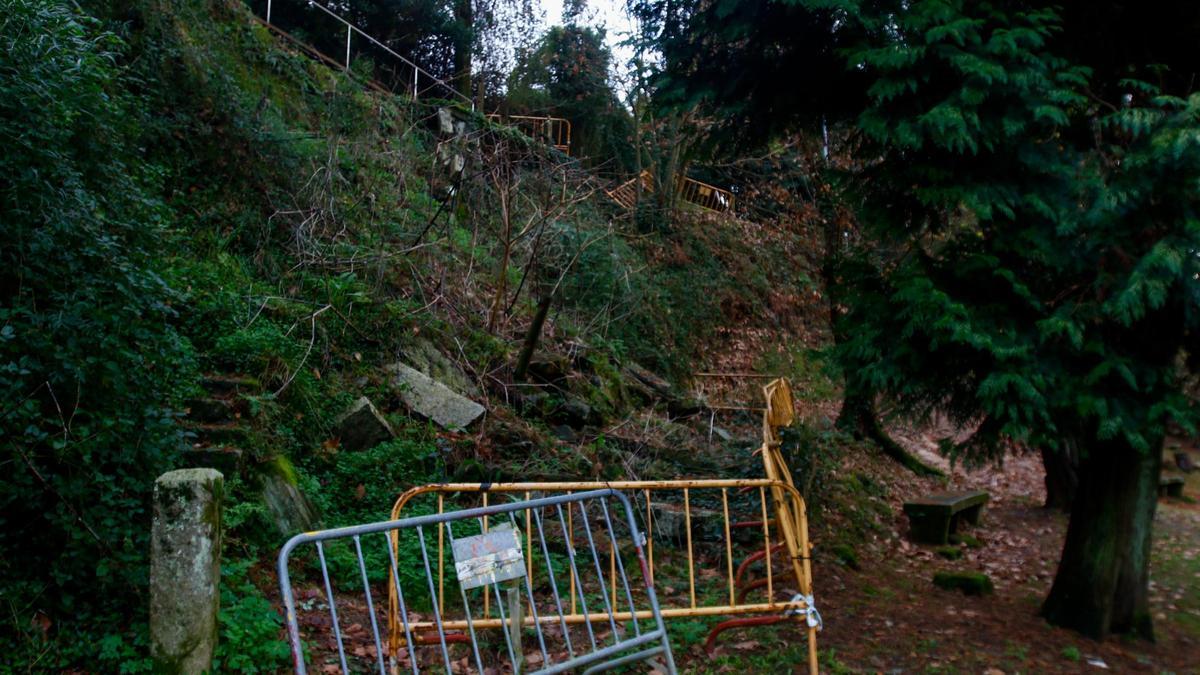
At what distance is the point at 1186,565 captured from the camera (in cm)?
889

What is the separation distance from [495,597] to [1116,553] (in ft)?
15.2

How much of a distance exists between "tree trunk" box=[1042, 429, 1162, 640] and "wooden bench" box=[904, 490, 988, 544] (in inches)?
116

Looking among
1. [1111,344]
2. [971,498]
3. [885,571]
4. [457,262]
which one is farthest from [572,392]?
[1111,344]

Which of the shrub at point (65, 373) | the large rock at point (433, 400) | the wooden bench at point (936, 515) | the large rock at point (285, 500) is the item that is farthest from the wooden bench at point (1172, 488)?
the shrub at point (65, 373)

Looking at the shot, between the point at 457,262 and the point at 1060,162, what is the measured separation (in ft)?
23.3

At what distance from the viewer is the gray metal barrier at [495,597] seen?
3.25m

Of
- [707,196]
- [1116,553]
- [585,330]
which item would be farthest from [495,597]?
[707,196]

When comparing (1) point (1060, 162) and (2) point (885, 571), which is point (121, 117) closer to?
(1) point (1060, 162)

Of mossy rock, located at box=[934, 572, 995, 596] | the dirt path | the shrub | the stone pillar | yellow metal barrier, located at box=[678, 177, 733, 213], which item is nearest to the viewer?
the stone pillar

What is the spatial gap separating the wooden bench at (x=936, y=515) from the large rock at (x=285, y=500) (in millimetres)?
6672

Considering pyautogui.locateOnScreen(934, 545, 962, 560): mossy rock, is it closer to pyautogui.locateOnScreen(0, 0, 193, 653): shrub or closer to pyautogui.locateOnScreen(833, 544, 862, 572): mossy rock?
pyautogui.locateOnScreen(833, 544, 862, 572): mossy rock

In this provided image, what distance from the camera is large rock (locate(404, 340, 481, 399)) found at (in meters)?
8.77

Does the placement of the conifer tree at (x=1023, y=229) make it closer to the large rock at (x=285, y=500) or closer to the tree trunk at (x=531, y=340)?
the tree trunk at (x=531, y=340)

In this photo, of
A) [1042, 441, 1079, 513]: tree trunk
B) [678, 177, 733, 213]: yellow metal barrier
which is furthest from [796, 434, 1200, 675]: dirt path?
[678, 177, 733, 213]: yellow metal barrier
